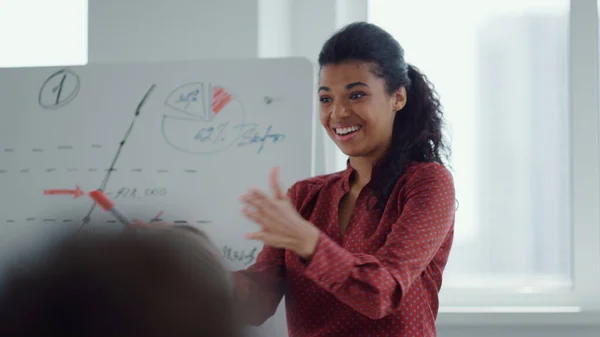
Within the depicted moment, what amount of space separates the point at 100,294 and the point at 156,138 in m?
1.63

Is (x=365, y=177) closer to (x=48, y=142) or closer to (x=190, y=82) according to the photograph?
(x=190, y=82)

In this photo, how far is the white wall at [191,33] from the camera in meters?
2.29

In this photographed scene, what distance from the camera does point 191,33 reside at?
7.61 ft

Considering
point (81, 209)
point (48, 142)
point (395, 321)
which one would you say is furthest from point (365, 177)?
point (48, 142)

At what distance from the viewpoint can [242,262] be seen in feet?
Result: 6.20

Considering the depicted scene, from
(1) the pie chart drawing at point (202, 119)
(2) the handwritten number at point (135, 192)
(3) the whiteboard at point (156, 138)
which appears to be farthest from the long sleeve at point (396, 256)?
(2) the handwritten number at point (135, 192)

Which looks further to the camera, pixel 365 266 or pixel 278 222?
pixel 365 266

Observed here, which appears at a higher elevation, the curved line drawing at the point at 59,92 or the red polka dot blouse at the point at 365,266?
the curved line drawing at the point at 59,92

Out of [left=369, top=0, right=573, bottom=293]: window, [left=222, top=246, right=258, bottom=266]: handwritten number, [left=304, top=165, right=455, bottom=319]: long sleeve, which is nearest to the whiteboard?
[left=222, top=246, right=258, bottom=266]: handwritten number

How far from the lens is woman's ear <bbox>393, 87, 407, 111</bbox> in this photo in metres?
1.63

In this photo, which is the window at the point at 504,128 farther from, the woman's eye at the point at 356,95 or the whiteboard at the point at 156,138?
the woman's eye at the point at 356,95

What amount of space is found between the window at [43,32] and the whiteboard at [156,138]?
2.22 feet

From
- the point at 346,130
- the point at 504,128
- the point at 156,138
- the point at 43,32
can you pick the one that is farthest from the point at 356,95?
the point at 43,32

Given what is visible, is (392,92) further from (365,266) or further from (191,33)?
(191,33)
